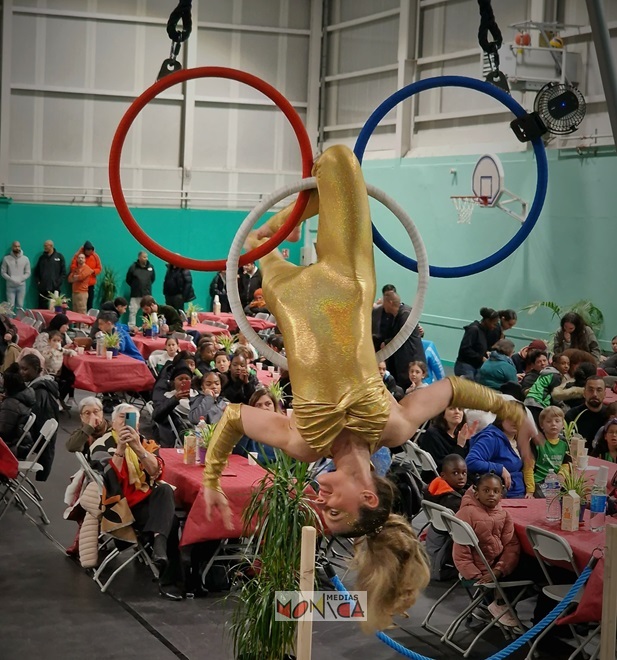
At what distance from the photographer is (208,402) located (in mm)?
8211

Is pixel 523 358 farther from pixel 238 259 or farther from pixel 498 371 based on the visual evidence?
pixel 238 259

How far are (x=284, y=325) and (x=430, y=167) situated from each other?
12985 millimetres

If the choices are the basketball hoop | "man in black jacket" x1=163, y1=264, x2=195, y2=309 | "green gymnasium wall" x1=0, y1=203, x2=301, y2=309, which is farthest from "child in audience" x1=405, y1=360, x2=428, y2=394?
"green gymnasium wall" x1=0, y1=203, x2=301, y2=309

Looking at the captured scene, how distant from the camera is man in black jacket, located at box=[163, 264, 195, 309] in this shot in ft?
57.5

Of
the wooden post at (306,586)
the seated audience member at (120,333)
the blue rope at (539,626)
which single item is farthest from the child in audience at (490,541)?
the seated audience member at (120,333)

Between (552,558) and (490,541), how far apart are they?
16.5 inches

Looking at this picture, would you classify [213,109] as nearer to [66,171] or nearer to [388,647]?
[66,171]

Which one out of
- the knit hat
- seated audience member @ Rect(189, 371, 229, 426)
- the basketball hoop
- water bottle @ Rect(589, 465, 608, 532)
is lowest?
water bottle @ Rect(589, 465, 608, 532)

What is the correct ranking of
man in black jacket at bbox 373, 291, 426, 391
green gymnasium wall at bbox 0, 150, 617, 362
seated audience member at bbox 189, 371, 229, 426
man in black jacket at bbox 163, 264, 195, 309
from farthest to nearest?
man in black jacket at bbox 163, 264, 195, 309, green gymnasium wall at bbox 0, 150, 617, 362, man in black jacket at bbox 373, 291, 426, 391, seated audience member at bbox 189, 371, 229, 426

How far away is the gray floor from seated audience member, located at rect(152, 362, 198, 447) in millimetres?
1687

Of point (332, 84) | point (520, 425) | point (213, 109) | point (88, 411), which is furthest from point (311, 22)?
point (520, 425)

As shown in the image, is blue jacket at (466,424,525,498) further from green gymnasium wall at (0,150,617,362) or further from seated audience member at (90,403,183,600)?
green gymnasium wall at (0,150,617,362)

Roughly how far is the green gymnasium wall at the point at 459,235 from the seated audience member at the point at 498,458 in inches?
247

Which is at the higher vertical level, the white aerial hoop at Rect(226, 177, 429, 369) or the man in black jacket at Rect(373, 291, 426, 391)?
the white aerial hoop at Rect(226, 177, 429, 369)
